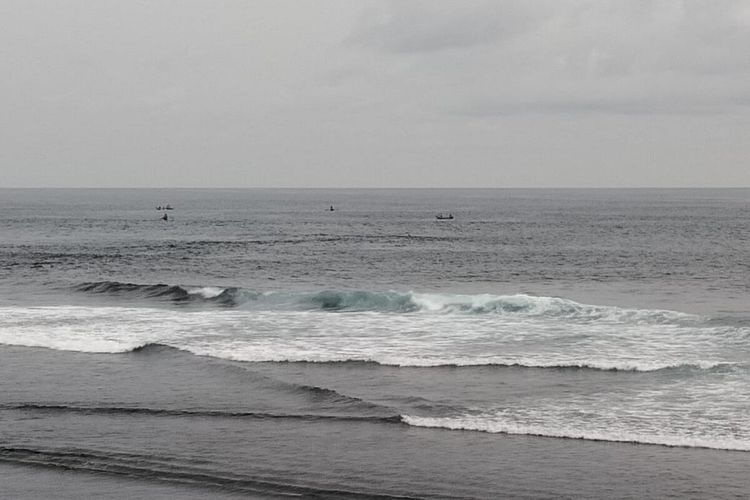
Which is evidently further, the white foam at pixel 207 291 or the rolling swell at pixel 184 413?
the white foam at pixel 207 291

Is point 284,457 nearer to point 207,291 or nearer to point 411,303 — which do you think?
point 411,303

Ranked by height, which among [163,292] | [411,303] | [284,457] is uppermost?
[411,303]

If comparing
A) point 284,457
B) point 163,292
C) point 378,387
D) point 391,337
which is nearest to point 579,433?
point 284,457

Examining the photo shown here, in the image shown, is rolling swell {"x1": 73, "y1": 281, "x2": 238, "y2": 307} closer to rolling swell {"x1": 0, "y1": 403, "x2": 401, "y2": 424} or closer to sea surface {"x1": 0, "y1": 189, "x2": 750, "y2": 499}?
sea surface {"x1": 0, "y1": 189, "x2": 750, "y2": 499}

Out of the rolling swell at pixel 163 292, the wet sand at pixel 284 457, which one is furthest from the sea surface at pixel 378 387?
the rolling swell at pixel 163 292

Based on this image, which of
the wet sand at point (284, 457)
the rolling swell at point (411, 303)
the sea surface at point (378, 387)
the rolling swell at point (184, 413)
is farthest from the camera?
the rolling swell at point (411, 303)

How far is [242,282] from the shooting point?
55219 millimetres

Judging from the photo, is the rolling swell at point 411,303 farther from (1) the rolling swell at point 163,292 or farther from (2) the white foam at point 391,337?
(2) the white foam at point 391,337

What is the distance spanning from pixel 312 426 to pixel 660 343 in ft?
49.2

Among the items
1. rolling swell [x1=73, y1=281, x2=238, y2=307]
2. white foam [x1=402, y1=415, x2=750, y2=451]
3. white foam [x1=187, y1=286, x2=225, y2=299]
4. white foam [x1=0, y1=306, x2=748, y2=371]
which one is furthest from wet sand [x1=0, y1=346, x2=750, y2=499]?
white foam [x1=187, y1=286, x2=225, y2=299]

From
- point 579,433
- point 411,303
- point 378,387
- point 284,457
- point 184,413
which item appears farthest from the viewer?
point 411,303

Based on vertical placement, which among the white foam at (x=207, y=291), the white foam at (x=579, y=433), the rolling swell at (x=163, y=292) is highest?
the white foam at (x=579, y=433)

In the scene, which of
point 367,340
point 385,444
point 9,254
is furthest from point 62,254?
point 385,444

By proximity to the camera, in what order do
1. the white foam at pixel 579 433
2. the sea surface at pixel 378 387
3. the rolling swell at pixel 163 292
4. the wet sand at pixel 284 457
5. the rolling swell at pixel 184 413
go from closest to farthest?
the wet sand at pixel 284 457
the sea surface at pixel 378 387
the white foam at pixel 579 433
the rolling swell at pixel 184 413
the rolling swell at pixel 163 292
